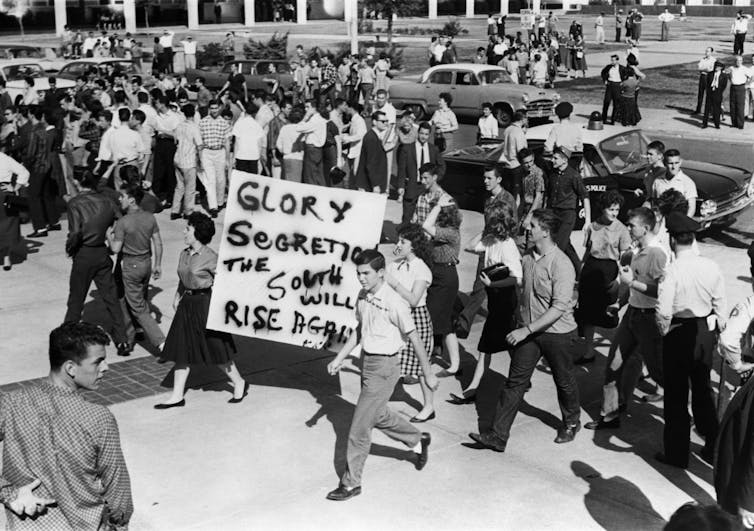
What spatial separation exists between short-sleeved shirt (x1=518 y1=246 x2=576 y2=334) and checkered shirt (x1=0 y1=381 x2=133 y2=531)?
3885 mm

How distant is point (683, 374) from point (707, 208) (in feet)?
23.1

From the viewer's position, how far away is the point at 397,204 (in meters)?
17.5

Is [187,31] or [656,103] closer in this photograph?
[656,103]

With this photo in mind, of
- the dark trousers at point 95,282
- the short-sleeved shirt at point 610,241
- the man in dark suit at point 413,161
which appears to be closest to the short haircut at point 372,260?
the short-sleeved shirt at point 610,241

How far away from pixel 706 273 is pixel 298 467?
3.24m

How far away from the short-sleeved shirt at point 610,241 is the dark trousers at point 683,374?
2026 mm

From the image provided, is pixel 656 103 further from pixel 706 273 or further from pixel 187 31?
pixel 187 31

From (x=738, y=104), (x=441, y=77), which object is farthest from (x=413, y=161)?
(x=738, y=104)

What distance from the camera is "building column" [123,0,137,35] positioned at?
6200 centimetres

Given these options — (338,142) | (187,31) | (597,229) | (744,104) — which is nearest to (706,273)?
(597,229)

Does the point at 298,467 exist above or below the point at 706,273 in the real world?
below

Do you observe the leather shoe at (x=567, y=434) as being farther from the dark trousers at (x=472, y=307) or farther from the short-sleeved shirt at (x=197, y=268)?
the short-sleeved shirt at (x=197, y=268)

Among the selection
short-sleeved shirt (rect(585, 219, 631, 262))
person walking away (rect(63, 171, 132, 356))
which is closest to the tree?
person walking away (rect(63, 171, 132, 356))

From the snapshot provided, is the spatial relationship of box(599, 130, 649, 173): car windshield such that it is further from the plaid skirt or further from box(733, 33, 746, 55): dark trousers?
box(733, 33, 746, 55): dark trousers
